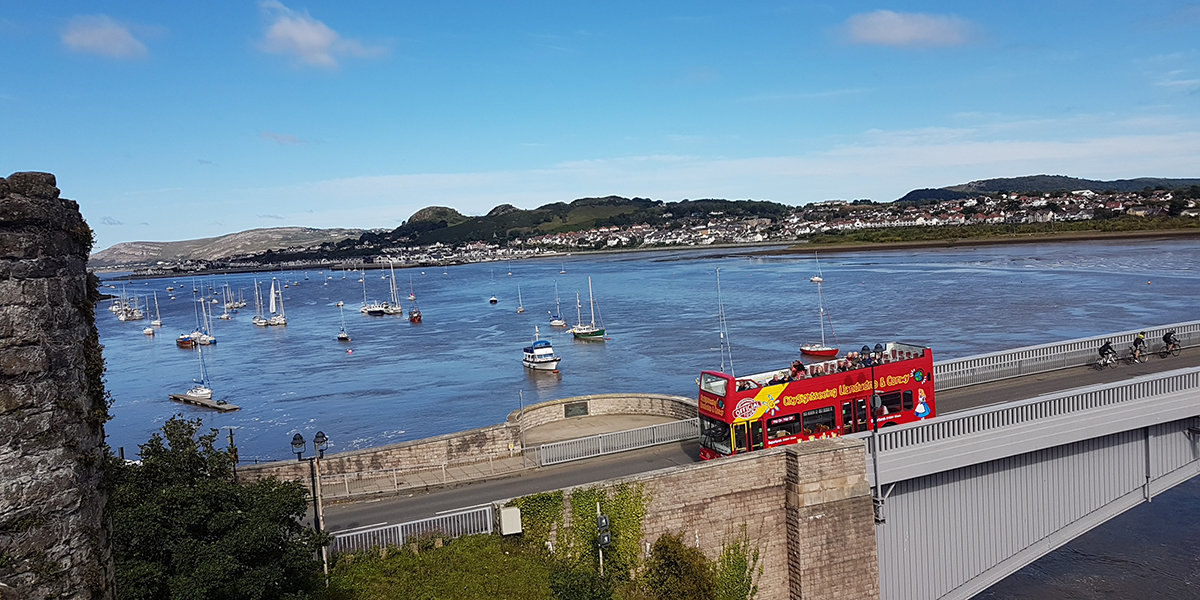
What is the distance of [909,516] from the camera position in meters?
15.9

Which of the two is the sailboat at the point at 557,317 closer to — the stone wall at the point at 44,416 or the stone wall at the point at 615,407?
the stone wall at the point at 615,407

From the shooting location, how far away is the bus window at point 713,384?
57.9 feet

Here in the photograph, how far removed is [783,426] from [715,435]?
4.79ft

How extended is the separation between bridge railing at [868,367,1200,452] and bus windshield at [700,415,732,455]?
274cm

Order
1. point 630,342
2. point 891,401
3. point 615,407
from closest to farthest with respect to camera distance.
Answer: point 891,401 < point 615,407 < point 630,342

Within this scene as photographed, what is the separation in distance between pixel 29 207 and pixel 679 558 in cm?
1182

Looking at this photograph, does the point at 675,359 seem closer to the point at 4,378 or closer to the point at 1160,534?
the point at 1160,534

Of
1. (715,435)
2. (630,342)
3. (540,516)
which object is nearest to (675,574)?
(540,516)

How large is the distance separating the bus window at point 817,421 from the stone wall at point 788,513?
2677mm

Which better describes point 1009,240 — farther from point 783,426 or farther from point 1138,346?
point 783,426

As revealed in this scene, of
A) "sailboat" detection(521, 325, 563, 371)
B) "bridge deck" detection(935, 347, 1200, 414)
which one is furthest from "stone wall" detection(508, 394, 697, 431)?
"sailboat" detection(521, 325, 563, 371)

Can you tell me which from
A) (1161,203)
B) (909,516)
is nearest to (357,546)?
(909,516)

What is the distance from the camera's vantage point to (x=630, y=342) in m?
69.6

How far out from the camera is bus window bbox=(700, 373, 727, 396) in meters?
17.7
